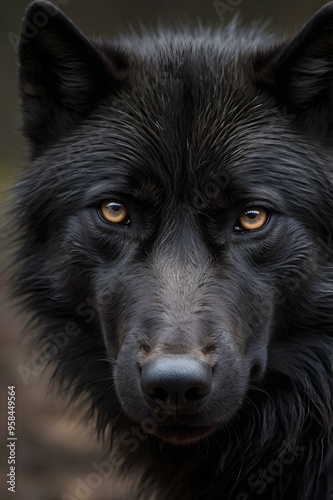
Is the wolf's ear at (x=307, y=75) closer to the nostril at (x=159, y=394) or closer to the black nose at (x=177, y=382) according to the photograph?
the black nose at (x=177, y=382)

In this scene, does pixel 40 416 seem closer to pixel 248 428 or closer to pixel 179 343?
pixel 248 428

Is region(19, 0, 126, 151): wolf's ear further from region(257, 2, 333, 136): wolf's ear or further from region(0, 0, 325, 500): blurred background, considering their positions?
region(257, 2, 333, 136): wolf's ear

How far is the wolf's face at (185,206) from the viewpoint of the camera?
146 inches

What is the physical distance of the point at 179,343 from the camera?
3.39 metres

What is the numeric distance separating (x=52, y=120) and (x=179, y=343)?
1.77 metres

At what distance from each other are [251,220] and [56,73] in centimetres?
140

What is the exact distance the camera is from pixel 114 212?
161 inches

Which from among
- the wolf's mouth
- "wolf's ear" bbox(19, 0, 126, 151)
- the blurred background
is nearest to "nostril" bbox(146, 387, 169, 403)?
the wolf's mouth

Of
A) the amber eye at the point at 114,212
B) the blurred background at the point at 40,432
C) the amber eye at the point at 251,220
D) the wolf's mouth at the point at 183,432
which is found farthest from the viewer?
the blurred background at the point at 40,432

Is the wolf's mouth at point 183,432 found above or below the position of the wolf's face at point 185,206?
below

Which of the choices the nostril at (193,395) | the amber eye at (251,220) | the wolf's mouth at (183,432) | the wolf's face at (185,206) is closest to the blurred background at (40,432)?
the wolf's face at (185,206)

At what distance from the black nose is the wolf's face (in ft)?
0.31

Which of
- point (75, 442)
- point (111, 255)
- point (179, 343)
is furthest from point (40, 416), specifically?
point (179, 343)

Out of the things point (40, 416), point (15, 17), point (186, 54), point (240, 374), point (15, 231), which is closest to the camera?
point (240, 374)
